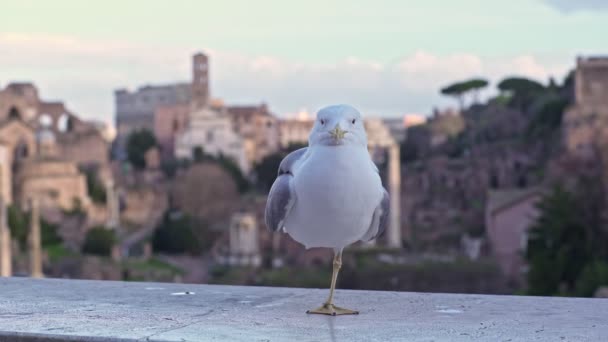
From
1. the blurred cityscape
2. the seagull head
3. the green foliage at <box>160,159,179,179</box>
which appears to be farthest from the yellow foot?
the green foliage at <box>160,159,179,179</box>

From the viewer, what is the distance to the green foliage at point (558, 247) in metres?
31.2

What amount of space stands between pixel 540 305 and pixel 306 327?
4.27 ft

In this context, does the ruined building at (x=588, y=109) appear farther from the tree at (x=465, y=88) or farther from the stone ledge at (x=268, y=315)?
the stone ledge at (x=268, y=315)

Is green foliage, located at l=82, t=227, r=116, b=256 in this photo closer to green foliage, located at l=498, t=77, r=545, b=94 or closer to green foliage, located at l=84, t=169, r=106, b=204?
green foliage, located at l=84, t=169, r=106, b=204

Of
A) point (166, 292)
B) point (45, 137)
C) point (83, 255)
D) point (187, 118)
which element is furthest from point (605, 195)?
point (187, 118)

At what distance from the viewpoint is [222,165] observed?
232 feet

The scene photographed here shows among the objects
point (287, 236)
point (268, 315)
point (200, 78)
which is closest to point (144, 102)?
point (200, 78)

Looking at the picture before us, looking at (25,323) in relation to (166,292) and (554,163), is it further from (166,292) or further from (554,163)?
(554,163)

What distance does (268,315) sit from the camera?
5.43 metres

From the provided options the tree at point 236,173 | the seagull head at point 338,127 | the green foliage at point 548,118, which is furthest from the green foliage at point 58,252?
the seagull head at point 338,127

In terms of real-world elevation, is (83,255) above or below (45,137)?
below

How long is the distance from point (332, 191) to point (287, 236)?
37.6m

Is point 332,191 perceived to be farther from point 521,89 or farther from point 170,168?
point 521,89

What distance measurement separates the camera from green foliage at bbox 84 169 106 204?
198ft
